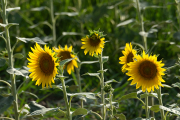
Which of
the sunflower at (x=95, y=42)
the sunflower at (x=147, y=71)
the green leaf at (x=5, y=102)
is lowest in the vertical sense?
the green leaf at (x=5, y=102)

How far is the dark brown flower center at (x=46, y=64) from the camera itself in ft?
5.26

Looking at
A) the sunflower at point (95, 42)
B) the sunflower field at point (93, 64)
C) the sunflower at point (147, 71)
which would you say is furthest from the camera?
the sunflower at point (95, 42)

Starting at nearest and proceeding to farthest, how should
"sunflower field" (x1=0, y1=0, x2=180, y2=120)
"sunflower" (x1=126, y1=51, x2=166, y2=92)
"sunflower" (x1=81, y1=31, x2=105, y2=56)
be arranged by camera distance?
"sunflower" (x1=126, y1=51, x2=166, y2=92)
"sunflower field" (x1=0, y1=0, x2=180, y2=120)
"sunflower" (x1=81, y1=31, x2=105, y2=56)

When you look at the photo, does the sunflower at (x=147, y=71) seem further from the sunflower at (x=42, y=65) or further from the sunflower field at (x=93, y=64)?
the sunflower at (x=42, y=65)

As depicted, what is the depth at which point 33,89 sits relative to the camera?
10.6ft

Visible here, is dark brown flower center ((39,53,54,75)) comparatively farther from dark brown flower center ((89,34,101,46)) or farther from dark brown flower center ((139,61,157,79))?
dark brown flower center ((139,61,157,79))

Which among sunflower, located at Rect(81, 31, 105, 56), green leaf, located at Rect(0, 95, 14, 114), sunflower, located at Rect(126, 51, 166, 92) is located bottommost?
green leaf, located at Rect(0, 95, 14, 114)

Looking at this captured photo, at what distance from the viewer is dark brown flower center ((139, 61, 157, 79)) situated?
5.08ft

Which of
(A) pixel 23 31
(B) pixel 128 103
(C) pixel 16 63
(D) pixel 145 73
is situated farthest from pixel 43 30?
(D) pixel 145 73

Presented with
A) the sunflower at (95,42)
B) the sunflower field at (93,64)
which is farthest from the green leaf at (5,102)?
the sunflower at (95,42)

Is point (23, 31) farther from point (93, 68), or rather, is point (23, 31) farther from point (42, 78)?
A: point (42, 78)

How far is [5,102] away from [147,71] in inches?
36.4

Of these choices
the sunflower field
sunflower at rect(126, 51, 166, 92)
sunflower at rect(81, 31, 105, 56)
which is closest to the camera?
sunflower at rect(126, 51, 166, 92)

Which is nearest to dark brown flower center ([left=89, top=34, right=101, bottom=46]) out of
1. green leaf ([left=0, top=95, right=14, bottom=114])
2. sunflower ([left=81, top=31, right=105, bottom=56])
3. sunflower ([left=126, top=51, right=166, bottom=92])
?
sunflower ([left=81, top=31, right=105, bottom=56])
